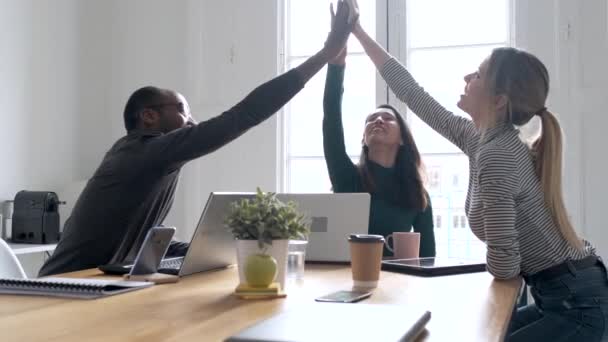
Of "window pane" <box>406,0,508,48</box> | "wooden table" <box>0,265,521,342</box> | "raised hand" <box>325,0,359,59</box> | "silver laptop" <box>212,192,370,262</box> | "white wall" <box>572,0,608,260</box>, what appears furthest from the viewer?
"window pane" <box>406,0,508,48</box>

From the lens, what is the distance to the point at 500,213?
1702 mm

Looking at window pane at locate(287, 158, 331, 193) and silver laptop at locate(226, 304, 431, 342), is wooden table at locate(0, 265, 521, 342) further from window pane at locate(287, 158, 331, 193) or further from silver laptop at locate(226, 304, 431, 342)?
window pane at locate(287, 158, 331, 193)

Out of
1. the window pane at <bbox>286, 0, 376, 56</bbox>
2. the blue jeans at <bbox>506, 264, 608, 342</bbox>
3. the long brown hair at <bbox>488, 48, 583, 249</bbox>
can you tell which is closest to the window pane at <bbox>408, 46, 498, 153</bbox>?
the window pane at <bbox>286, 0, 376, 56</bbox>

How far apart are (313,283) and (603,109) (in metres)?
2.63

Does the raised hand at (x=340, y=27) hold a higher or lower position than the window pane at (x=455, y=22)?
lower

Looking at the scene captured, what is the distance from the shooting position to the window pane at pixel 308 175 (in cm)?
430

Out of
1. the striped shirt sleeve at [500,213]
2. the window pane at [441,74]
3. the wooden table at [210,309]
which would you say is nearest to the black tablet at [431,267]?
the wooden table at [210,309]

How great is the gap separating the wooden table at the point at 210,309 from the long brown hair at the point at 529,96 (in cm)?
32

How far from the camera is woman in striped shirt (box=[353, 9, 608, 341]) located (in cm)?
172

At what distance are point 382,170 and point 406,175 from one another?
0.11 meters

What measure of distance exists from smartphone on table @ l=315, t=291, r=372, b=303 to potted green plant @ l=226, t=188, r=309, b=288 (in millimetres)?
139

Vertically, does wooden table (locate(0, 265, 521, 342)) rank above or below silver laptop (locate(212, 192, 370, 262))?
below

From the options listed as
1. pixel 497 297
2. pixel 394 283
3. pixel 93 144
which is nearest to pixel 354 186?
pixel 394 283

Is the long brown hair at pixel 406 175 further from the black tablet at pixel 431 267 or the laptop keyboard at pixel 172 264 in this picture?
the laptop keyboard at pixel 172 264
